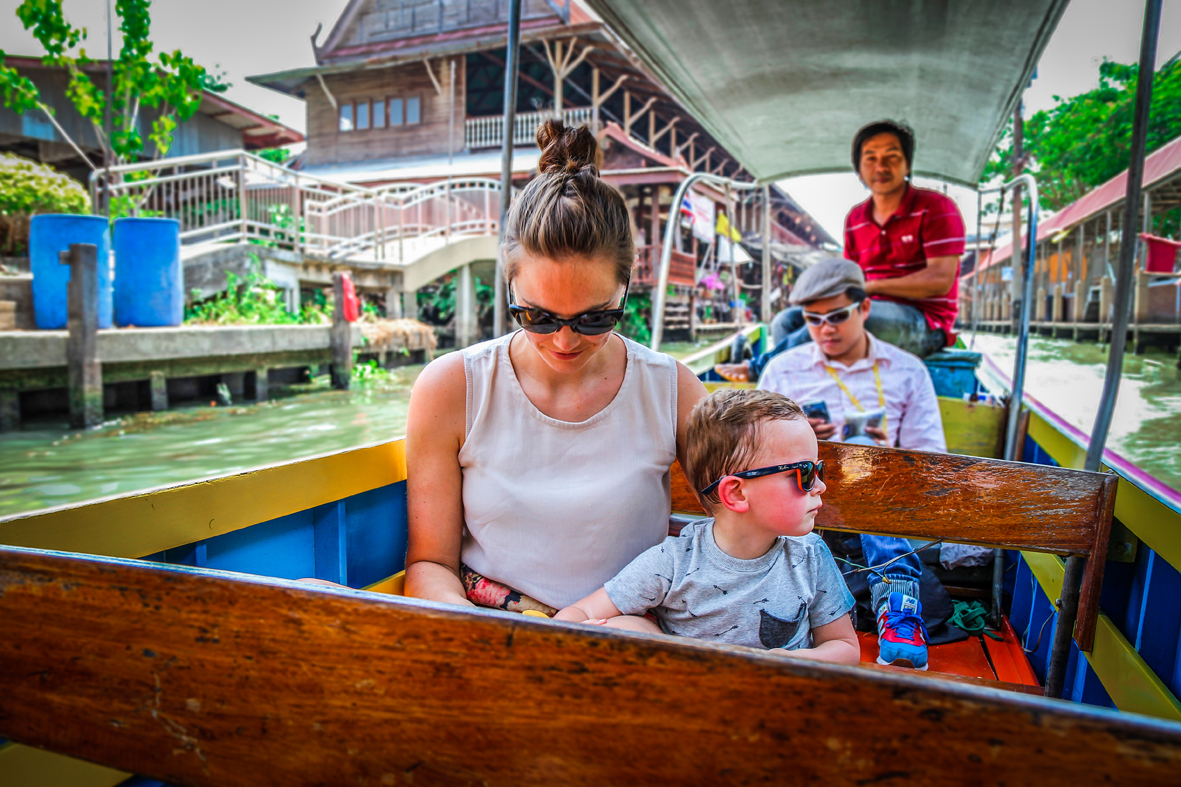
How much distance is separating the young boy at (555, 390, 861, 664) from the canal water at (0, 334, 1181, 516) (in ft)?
12.2

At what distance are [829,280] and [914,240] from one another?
3.90 ft

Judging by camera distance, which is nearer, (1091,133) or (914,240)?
(914,240)

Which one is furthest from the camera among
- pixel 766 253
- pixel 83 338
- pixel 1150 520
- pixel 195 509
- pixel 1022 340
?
pixel 83 338

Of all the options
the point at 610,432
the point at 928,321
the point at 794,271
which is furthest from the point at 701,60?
the point at 794,271

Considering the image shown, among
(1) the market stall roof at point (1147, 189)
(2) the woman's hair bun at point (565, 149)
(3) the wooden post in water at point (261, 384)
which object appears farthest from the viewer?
(3) the wooden post in water at point (261, 384)

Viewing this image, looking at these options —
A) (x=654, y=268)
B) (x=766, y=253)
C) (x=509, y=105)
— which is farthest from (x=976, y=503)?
(x=654, y=268)

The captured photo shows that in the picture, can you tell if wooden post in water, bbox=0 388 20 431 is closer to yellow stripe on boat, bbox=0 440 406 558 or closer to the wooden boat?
yellow stripe on boat, bbox=0 440 406 558

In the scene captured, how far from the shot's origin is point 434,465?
4.77 ft

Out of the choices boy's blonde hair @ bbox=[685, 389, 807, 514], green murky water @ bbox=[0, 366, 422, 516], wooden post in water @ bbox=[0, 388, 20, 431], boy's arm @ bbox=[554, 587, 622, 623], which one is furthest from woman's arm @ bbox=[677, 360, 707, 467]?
wooden post in water @ bbox=[0, 388, 20, 431]

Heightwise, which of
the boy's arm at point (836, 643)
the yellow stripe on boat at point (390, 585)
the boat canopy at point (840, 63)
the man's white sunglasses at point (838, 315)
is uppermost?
the boat canopy at point (840, 63)

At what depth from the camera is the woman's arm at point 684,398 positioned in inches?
60.8

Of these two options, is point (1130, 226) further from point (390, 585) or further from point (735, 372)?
point (390, 585)

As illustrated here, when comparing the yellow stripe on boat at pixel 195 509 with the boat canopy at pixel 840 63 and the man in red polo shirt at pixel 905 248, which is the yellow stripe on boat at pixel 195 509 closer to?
the boat canopy at pixel 840 63

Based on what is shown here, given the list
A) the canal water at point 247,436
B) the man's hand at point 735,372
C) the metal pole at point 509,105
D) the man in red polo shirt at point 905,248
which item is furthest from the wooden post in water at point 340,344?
the man in red polo shirt at point 905,248
